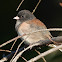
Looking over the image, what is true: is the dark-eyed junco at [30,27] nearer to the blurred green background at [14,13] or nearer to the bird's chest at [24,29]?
the bird's chest at [24,29]

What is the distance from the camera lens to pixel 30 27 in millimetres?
2029

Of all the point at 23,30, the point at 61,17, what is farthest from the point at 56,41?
the point at 61,17

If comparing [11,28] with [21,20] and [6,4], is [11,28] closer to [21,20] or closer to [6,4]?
[6,4]

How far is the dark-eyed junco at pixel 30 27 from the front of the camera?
6.52 feet

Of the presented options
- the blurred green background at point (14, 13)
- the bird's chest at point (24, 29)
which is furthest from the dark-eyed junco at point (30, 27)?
the blurred green background at point (14, 13)

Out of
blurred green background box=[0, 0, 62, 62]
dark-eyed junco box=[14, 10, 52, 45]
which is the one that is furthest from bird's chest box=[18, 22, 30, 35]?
blurred green background box=[0, 0, 62, 62]

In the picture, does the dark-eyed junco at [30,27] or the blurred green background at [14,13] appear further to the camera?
the blurred green background at [14,13]

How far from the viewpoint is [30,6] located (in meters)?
2.86

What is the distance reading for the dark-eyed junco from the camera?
6.52ft

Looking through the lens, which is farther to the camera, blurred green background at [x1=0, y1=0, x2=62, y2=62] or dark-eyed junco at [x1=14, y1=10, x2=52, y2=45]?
blurred green background at [x1=0, y1=0, x2=62, y2=62]

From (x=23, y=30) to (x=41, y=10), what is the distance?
0.96 metres

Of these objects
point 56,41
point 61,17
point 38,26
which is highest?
point 56,41

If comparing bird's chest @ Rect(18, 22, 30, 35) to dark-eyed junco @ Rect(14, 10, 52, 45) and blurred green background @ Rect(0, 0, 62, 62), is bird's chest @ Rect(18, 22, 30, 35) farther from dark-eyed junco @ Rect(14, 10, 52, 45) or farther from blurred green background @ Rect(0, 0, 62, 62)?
blurred green background @ Rect(0, 0, 62, 62)

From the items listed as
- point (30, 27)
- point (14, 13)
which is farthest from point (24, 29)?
point (14, 13)
